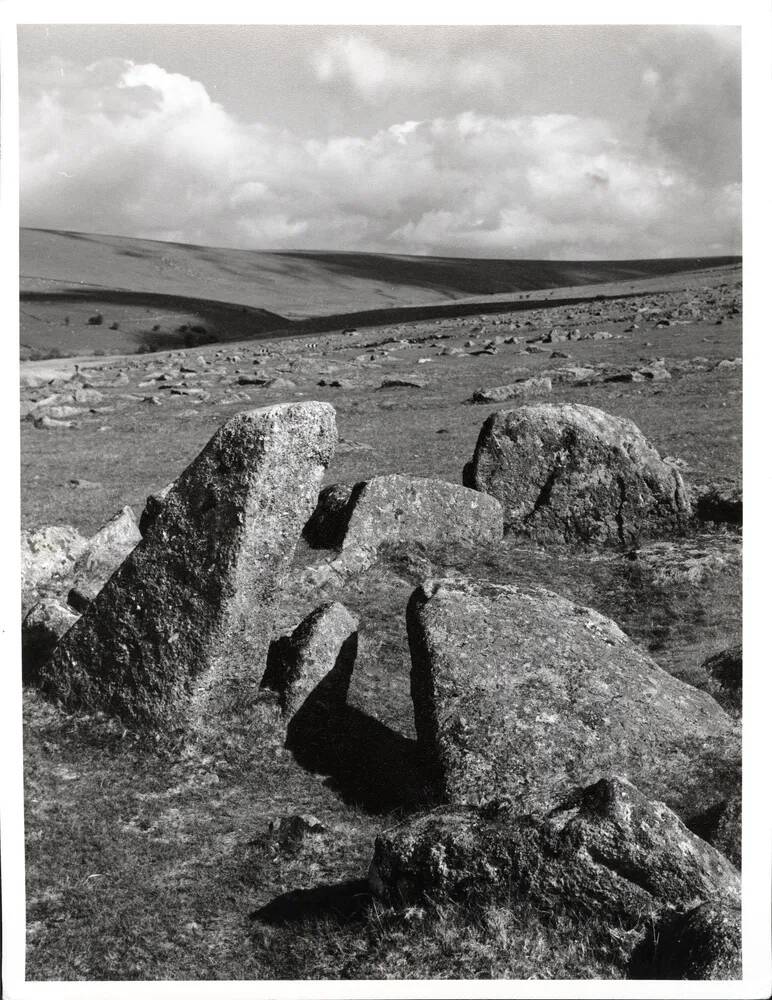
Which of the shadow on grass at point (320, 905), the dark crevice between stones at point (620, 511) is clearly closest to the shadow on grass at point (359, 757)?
the shadow on grass at point (320, 905)

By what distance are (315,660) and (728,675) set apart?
4677 millimetres

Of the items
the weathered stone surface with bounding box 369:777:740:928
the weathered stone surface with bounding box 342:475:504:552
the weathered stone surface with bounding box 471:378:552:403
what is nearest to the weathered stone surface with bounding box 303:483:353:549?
the weathered stone surface with bounding box 342:475:504:552

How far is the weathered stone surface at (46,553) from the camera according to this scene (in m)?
14.1

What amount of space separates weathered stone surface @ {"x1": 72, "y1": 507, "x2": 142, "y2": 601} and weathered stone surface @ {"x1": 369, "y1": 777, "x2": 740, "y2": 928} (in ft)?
26.3

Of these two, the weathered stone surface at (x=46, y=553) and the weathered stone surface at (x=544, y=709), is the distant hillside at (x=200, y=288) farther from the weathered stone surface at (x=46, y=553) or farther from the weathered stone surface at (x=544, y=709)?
the weathered stone surface at (x=544, y=709)

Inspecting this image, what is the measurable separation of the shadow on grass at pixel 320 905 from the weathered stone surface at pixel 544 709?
1270mm

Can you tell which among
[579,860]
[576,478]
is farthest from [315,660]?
[576,478]

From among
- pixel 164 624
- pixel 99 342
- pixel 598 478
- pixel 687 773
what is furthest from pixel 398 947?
pixel 99 342

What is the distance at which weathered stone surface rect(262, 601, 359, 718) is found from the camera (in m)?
9.87

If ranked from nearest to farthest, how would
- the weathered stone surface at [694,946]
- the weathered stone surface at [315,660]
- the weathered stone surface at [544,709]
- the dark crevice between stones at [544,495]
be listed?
1. the weathered stone surface at [694,946]
2. the weathered stone surface at [544,709]
3. the weathered stone surface at [315,660]
4. the dark crevice between stones at [544,495]

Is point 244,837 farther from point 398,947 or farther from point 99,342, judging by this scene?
point 99,342

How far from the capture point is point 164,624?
9.75m

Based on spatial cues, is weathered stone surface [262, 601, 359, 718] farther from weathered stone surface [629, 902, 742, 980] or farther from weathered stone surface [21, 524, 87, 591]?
weathered stone surface [21, 524, 87, 591]

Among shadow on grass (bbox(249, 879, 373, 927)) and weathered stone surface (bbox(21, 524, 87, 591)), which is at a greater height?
weathered stone surface (bbox(21, 524, 87, 591))
